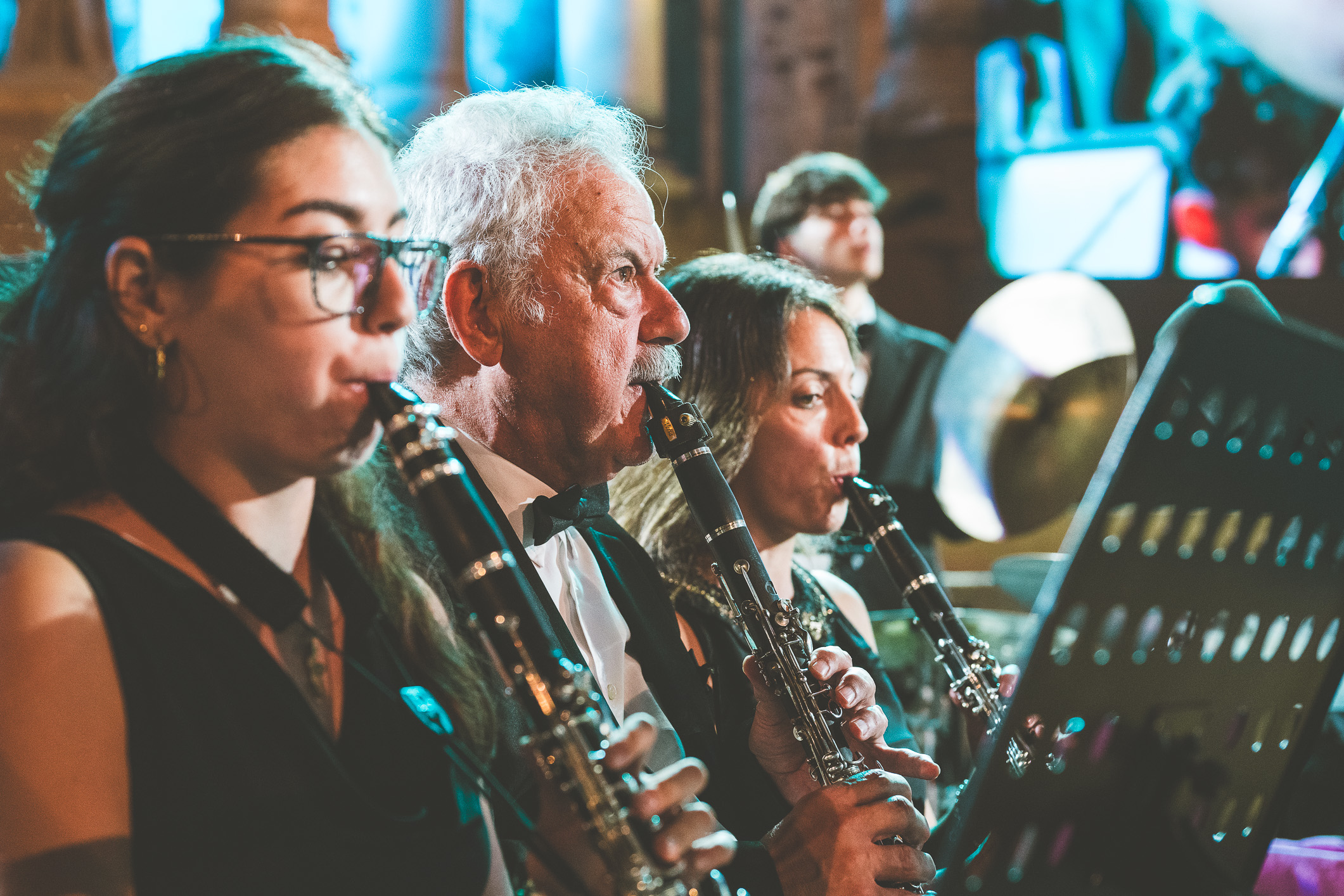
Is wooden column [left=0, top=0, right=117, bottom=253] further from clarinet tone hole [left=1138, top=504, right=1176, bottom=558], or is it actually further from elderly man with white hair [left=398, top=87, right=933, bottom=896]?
clarinet tone hole [left=1138, top=504, right=1176, bottom=558]

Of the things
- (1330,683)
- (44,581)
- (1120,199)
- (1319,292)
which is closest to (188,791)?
(44,581)

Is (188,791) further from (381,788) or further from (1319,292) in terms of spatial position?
(1319,292)

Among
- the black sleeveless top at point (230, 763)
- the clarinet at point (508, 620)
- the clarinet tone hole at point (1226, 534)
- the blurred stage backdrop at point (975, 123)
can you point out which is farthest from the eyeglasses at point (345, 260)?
the blurred stage backdrop at point (975, 123)

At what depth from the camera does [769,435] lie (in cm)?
238

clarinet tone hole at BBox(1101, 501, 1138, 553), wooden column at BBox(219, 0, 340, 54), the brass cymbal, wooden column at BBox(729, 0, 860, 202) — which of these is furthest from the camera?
wooden column at BBox(729, 0, 860, 202)

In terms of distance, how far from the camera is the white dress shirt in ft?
6.18

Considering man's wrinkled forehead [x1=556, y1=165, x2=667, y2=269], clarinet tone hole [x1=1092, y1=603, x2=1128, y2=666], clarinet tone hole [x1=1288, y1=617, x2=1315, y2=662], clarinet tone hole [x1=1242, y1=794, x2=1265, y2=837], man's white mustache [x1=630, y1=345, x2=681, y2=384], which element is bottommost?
clarinet tone hole [x1=1242, y1=794, x2=1265, y2=837]

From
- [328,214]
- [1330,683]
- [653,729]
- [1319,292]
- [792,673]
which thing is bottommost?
[1319,292]

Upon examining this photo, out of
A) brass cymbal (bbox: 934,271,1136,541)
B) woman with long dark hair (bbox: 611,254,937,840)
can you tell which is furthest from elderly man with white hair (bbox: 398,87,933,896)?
brass cymbal (bbox: 934,271,1136,541)

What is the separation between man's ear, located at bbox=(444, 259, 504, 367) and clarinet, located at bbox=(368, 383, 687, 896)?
0.81m

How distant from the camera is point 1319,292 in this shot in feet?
22.1

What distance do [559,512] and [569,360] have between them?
0.28m

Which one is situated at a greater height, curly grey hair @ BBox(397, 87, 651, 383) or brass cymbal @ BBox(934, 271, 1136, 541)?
curly grey hair @ BBox(397, 87, 651, 383)

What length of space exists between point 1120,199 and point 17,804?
8026 millimetres
